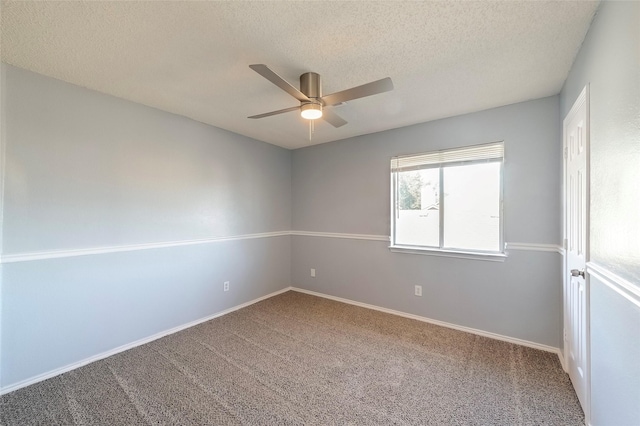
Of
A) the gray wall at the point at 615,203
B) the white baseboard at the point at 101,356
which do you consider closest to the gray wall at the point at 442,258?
the gray wall at the point at 615,203

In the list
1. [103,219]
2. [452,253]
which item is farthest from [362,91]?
[103,219]

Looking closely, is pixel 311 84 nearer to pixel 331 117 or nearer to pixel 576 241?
pixel 331 117

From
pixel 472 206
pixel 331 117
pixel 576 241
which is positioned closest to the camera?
pixel 576 241

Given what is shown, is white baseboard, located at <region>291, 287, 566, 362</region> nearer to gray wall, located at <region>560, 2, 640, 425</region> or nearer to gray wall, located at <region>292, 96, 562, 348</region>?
gray wall, located at <region>292, 96, 562, 348</region>

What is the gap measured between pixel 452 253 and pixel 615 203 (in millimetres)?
1821

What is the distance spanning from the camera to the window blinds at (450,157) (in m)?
2.73

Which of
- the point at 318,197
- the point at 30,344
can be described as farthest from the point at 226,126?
the point at 30,344

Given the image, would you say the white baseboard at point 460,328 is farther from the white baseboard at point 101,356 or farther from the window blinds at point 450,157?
the window blinds at point 450,157

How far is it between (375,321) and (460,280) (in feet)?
3.61

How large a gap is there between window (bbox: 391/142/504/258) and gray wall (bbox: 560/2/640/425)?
1.25 m

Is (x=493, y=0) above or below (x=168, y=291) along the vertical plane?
above

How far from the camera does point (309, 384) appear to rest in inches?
78.0

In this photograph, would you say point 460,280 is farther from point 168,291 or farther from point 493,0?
point 168,291

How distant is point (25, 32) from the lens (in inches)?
62.1
